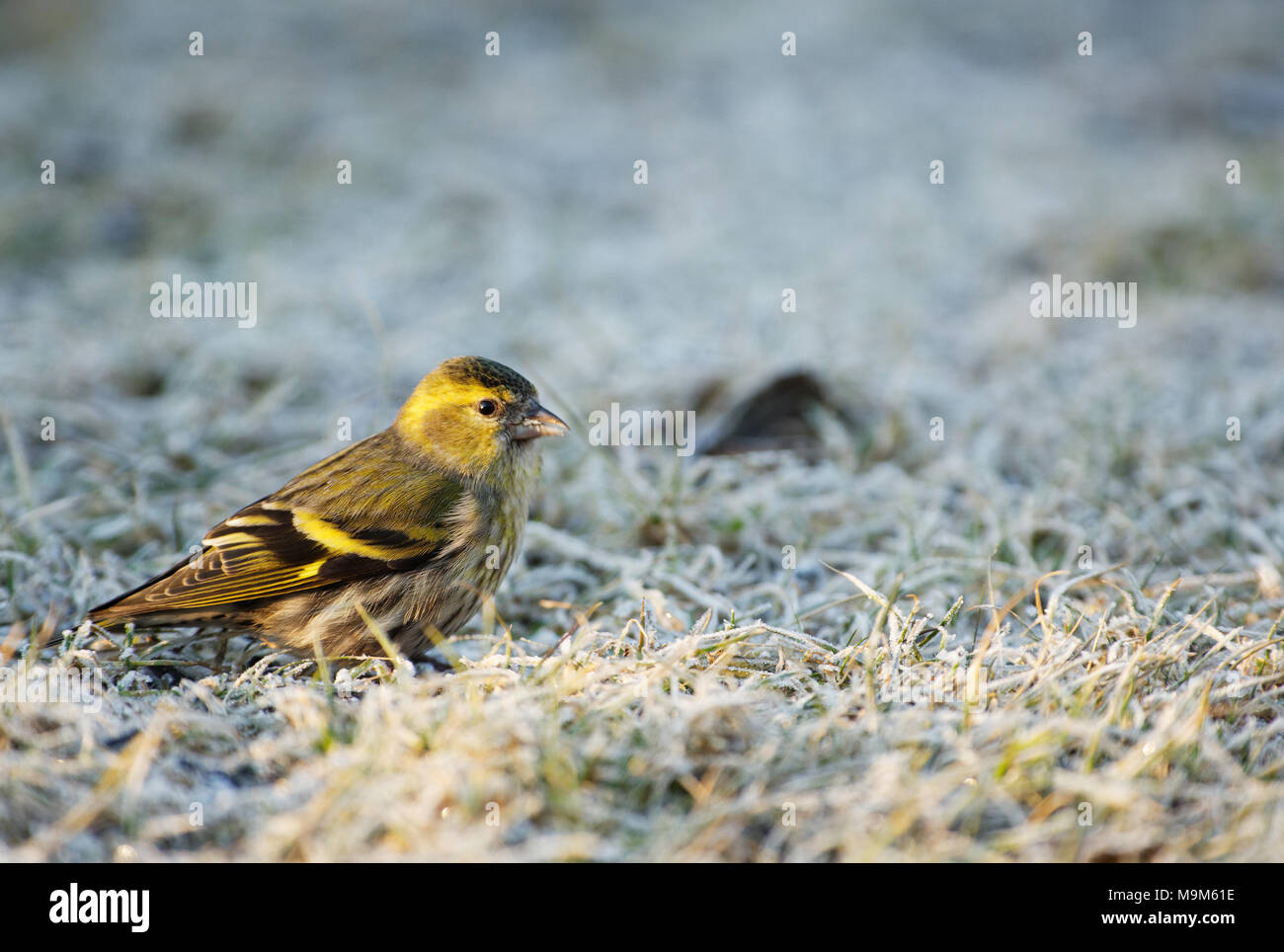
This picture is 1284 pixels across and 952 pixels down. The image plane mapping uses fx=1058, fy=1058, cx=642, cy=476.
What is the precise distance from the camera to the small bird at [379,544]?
3395 mm

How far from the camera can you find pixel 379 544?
350 cm

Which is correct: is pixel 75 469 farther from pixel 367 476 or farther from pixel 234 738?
pixel 234 738

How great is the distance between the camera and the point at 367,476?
3.70 m

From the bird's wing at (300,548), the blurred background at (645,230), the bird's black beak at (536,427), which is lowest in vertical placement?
the bird's wing at (300,548)

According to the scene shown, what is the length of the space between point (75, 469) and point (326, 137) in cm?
543

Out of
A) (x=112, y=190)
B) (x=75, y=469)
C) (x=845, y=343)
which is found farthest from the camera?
(x=112, y=190)

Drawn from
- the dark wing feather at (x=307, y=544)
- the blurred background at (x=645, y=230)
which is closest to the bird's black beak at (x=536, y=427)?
the dark wing feather at (x=307, y=544)

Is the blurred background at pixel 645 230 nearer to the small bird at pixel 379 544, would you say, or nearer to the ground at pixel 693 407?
the ground at pixel 693 407

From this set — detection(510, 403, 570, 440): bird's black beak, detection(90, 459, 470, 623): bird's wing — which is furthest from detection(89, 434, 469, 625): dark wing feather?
detection(510, 403, 570, 440): bird's black beak

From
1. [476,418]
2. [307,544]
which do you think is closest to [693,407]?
[476,418]

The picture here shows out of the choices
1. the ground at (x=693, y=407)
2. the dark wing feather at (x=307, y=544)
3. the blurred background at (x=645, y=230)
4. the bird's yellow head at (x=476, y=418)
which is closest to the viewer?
the ground at (x=693, y=407)

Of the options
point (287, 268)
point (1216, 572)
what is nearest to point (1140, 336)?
point (1216, 572)

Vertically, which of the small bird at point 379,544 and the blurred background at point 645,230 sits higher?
the blurred background at point 645,230

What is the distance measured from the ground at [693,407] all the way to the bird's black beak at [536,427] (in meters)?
0.50
